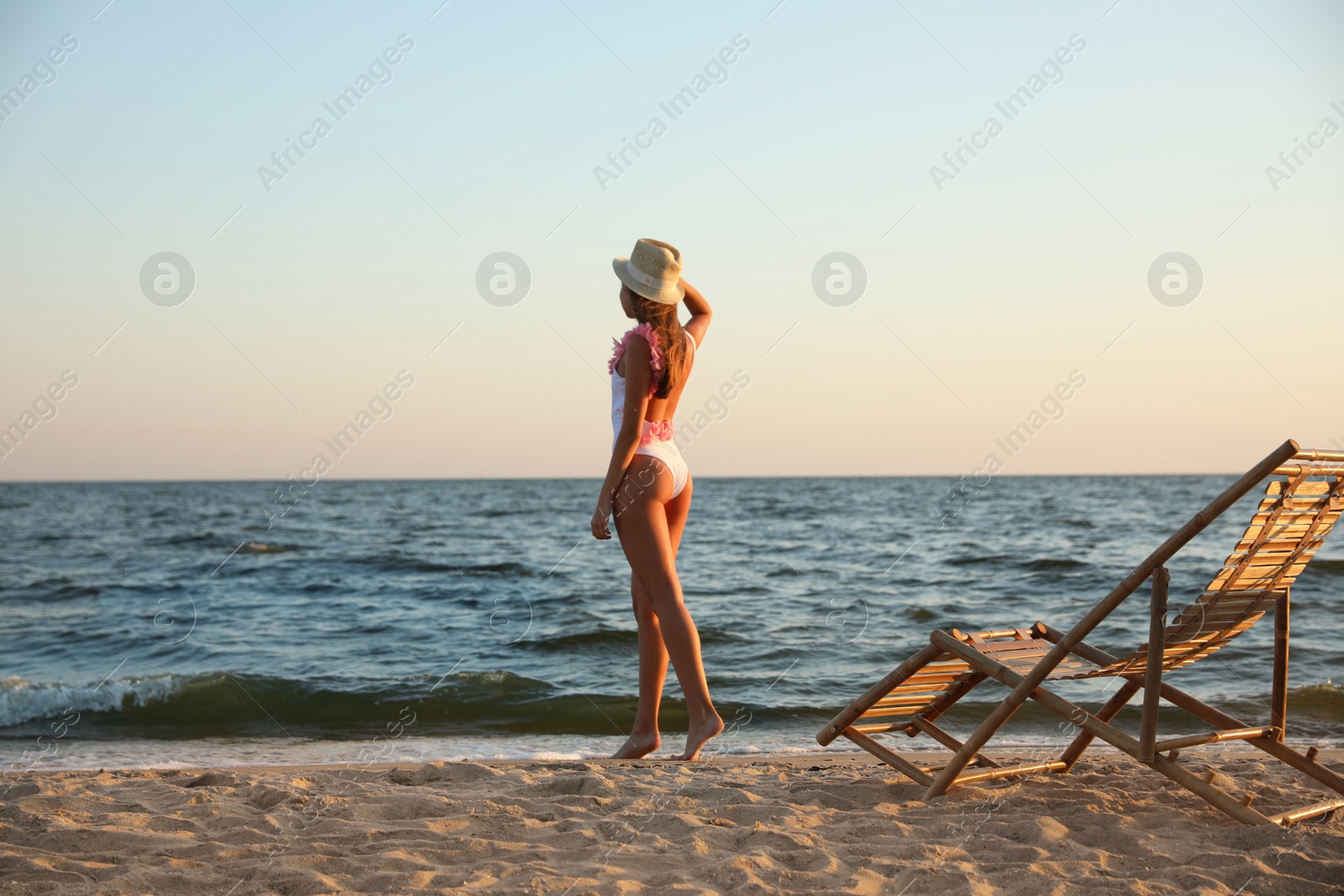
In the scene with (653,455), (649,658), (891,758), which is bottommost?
(891,758)

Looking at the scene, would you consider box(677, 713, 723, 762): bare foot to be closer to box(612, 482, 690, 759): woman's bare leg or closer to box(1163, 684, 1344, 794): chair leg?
box(612, 482, 690, 759): woman's bare leg

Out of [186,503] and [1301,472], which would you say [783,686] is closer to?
[1301,472]

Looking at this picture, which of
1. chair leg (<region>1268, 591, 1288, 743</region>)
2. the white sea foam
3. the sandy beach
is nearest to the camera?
the sandy beach

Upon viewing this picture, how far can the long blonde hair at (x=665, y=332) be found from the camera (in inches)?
153

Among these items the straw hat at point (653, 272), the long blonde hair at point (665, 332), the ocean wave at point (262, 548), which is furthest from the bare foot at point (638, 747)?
the ocean wave at point (262, 548)

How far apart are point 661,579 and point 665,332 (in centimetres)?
98

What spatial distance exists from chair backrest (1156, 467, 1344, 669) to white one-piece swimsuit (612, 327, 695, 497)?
182 centimetres

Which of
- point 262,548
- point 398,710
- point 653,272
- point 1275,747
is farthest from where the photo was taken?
point 262,548

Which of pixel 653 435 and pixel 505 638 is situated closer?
pixel 653 435

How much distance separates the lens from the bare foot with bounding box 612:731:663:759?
4.20 meters

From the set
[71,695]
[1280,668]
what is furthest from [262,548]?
[1280,668]

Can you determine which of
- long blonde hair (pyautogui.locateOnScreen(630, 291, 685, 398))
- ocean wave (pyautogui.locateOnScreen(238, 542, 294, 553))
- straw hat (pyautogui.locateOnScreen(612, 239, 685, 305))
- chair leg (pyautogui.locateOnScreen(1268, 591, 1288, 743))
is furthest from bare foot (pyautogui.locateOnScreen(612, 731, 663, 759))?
ocean wave (pyautogui.locateOnScreen(238, 542, 294, 553))

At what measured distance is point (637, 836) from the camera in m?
2.98

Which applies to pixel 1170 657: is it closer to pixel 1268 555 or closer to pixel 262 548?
pixel 1268 555
